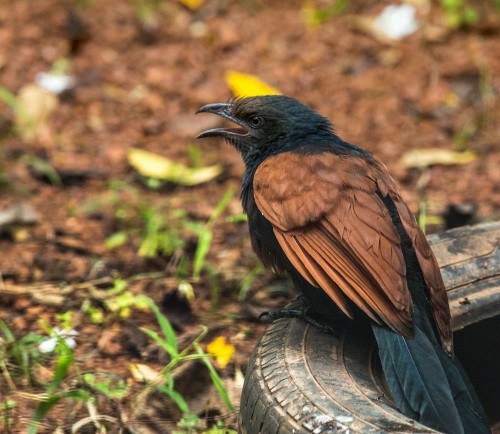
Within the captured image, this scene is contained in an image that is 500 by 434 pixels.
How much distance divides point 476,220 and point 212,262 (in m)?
1.46

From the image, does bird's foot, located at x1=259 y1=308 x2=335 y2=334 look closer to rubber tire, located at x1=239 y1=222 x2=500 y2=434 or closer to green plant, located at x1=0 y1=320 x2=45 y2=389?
rubber tire, located at x1=239 y1=222 x2=500 y2=434

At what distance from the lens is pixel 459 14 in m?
6.97

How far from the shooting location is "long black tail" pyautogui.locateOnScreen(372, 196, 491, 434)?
8.25 feet

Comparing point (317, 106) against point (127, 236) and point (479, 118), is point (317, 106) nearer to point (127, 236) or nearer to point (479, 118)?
point (479, 118)

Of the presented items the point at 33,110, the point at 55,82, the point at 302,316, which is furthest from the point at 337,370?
the point at 55,82

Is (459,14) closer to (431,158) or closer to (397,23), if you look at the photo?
(397,23)

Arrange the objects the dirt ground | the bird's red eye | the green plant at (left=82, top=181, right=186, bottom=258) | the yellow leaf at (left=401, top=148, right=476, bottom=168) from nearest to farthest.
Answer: the bird's red eye, the dirt ground, the green plant at (left=82, top=181, right=186, bottom=258), the yellow leaf at (left=401, top=148, right=476, bottom=168)

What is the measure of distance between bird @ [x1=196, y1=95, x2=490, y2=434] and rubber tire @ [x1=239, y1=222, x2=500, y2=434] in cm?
11

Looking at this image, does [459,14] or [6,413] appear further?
[459,14]

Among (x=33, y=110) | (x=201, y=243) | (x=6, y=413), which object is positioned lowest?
(x=6, y=413)

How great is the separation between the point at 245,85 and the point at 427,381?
11.8 ft

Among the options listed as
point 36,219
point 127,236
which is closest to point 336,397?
point 127,236

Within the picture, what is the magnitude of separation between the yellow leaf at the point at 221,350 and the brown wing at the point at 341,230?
2.76 feet

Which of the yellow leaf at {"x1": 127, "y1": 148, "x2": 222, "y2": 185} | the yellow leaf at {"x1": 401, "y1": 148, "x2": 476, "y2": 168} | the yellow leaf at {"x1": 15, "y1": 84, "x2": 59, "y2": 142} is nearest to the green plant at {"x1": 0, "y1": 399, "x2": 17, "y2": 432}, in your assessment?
the yellow leaf at {"x1": 127, "y1": 148, "x2": 222, "y2": 185}
